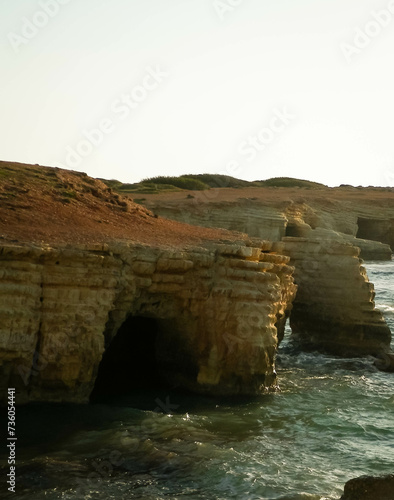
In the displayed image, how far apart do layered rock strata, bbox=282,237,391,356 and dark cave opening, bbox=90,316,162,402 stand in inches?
163

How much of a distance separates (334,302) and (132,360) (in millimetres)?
5263

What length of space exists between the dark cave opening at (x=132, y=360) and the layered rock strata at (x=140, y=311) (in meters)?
0.17

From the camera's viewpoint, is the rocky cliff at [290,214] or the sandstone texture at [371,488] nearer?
the sandstone texture at [371,488]

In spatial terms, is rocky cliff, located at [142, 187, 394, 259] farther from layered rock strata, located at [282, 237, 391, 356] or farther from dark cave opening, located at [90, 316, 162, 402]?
dark cave opening, located at [90, 316, 162, 402]

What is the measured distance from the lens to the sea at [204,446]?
25.8 ft

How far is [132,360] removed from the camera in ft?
→ 43.4

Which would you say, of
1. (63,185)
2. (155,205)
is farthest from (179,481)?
(155,205)

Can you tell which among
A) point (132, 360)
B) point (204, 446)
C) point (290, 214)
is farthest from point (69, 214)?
point (290, 214)

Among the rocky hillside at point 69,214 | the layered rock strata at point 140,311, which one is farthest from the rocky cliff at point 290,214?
the layered rock strata at point 140,311

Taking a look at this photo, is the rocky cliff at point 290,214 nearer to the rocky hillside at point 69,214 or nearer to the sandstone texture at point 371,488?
the rocky hillside at point 69,214

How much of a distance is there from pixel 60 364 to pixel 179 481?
8.73 ft

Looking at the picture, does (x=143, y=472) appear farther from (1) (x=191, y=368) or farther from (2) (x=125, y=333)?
(2) (x=125, y=333)

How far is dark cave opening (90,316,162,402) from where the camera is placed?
1225 centimetres

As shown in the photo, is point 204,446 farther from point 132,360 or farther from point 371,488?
point 132,360
